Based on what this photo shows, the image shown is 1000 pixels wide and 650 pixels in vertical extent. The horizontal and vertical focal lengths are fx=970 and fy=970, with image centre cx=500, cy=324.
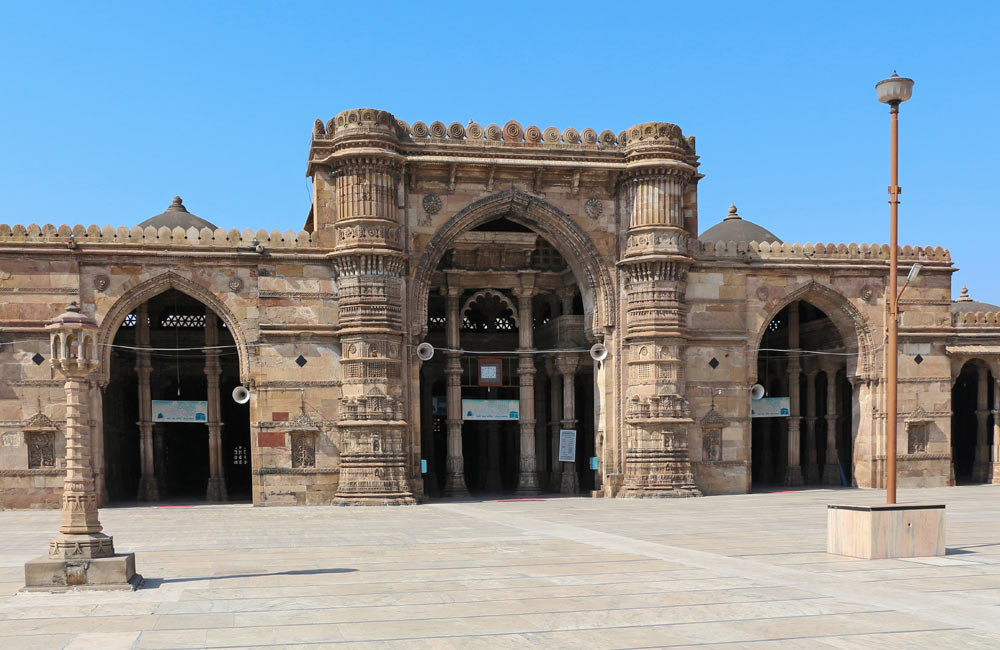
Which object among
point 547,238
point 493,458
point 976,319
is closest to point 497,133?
point 547,238

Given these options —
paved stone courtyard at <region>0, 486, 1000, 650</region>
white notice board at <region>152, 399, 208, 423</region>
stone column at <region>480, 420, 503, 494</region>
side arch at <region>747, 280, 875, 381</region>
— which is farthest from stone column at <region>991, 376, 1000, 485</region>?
white notice board at <region>152, 399, 208, 423</region>

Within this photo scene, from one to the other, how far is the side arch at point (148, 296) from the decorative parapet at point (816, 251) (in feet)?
42.7

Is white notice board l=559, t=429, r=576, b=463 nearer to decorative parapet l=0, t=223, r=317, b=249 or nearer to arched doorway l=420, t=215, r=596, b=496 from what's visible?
arched doorway l=420, t=215, r=596, b=496

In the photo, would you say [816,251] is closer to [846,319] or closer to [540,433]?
[846,319]

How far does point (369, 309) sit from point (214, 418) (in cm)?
611

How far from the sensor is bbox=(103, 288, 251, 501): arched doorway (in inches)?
1097

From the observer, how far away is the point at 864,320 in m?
29.2

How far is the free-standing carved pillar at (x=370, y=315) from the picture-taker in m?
25.0

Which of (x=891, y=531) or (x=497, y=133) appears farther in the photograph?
(x=497, y=133)

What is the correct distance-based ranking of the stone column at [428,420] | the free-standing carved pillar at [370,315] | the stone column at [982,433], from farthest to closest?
the stone column at [428,420] < the stone column at [982,433] < the free-standing carved pillar at [370,315]

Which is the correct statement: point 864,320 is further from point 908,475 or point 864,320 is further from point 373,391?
point 373,391

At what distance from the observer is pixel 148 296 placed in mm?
25734

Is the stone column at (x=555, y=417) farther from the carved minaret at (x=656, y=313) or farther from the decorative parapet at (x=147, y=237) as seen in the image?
the decorative parapet at (x=147, y=237)

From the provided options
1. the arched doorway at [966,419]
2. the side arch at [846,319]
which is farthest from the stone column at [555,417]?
the arched doorway at [966,419]
